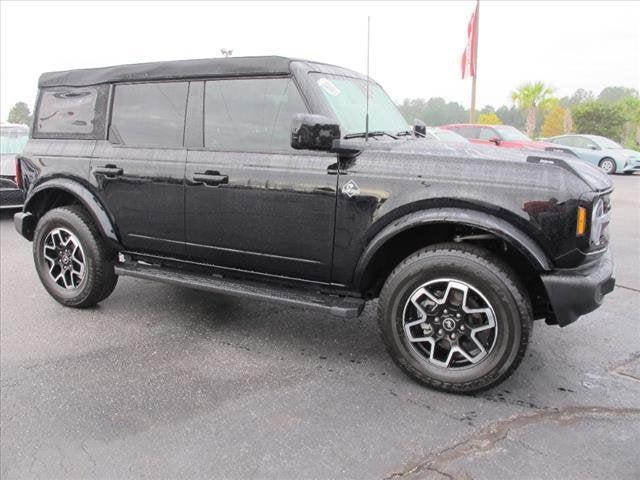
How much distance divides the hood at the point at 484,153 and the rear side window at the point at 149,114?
141 cm

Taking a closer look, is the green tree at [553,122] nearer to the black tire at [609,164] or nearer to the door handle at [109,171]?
the black tire at [609,164]

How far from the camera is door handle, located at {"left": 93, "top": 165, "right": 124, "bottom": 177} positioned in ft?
13.8

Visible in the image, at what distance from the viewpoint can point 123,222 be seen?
4297 millimetres

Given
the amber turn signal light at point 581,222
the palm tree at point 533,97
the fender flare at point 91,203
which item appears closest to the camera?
the amber turn signal light at point 581,222

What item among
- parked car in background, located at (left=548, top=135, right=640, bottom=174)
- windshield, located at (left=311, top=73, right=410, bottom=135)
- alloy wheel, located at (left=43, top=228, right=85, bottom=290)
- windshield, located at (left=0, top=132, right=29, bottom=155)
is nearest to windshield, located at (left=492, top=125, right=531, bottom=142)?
parked car in background, located at (left=548, top=135, right=640, bottom=174)

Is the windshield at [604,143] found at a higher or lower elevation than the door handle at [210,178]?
higher

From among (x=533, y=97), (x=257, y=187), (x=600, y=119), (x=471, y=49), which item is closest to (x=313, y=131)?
(x=257, y=187)

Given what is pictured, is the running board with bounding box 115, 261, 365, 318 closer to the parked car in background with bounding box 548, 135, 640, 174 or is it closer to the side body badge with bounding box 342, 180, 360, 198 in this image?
the side body badge with bounding box 342, 180, 360, 198

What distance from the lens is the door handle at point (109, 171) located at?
13.8 feet

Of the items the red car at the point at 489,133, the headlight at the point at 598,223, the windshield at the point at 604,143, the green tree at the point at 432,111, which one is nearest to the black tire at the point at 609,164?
the windshield at the point at 604,143

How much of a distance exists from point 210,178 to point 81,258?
161 cm

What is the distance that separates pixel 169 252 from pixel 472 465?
2.64m

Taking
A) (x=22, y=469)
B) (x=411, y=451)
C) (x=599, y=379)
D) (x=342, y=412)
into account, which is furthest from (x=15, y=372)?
(x=599, y=379)

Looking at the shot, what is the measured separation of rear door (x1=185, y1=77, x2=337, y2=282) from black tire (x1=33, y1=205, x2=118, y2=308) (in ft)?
3.18
